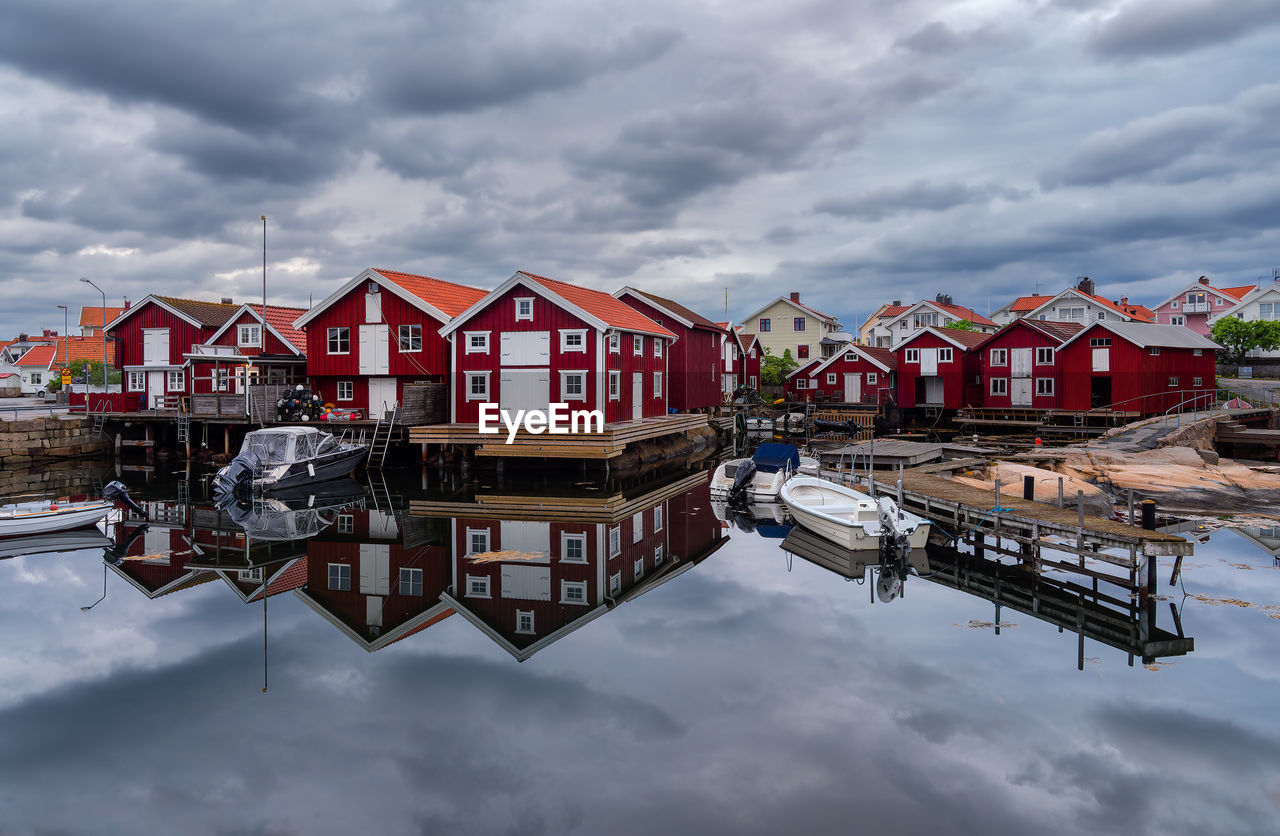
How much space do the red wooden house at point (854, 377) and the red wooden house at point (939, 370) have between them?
43.1 inches

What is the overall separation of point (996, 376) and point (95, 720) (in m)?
51.9

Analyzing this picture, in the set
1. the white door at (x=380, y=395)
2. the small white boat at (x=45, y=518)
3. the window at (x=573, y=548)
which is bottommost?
the window at (x=573, y=548)

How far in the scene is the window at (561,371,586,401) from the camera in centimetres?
3331

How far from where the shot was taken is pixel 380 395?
38406 mm

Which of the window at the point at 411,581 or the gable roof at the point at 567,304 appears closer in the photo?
the window at the point at 411,581

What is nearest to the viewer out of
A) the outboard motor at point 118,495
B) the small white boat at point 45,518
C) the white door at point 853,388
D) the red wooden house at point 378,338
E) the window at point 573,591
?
the window at point 573,591

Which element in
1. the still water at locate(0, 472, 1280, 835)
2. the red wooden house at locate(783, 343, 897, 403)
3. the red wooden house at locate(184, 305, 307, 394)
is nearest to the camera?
the still water at locate(0, 472, 1280, 835)

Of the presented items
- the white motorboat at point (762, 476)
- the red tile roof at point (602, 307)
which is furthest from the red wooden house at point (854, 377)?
the white motorboat at point (762, 476)

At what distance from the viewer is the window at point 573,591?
15.4 meters

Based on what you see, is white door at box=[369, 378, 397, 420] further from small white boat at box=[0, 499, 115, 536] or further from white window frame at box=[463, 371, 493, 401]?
→ small white boat at box=[0, 499, 115, 536]

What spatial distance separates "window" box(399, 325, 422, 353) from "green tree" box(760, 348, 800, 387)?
119 ft

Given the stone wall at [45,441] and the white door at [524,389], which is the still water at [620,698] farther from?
the stone wall at [45,441]

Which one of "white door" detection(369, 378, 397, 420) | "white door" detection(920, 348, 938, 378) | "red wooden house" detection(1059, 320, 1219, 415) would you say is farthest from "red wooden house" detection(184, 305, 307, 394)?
"red wooden house" detection(1059, 320, 1219, 415)

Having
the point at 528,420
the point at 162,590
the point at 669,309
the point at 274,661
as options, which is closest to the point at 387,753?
the point at 274,661
